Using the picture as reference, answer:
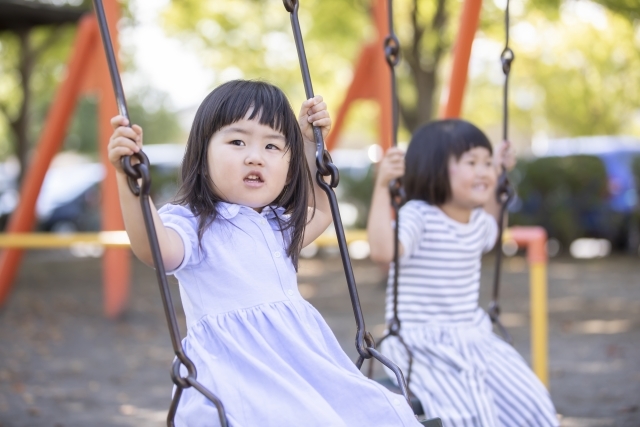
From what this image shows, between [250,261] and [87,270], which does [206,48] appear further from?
[250,261]

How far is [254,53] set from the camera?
48.8ft

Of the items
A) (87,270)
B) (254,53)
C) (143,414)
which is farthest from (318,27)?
(143,414)

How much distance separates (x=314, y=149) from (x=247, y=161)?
0.41 m

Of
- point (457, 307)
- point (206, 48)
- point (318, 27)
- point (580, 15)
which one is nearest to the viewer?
point (457, 307)

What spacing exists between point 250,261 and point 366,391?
1.45 feet

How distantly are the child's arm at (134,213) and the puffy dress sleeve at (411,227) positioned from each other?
1071 mm

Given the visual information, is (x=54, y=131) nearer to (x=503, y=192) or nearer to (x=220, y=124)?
(x=503, y=192)

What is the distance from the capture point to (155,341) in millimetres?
6293

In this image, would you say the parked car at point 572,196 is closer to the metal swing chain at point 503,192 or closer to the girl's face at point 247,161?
the metal swing chain at point 503,192

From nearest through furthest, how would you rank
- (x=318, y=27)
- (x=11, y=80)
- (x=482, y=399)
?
(x=482, y=399) < (x=318, y=27) < (x=11, y=80)

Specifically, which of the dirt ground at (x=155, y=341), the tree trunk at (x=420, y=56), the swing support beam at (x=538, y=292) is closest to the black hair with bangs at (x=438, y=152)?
the swing support beam at (x=538, y=292)

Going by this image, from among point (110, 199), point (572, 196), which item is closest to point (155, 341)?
point (110, 199)

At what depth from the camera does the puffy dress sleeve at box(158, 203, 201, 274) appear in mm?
1922

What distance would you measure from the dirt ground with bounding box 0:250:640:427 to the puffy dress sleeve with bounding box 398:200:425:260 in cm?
170
